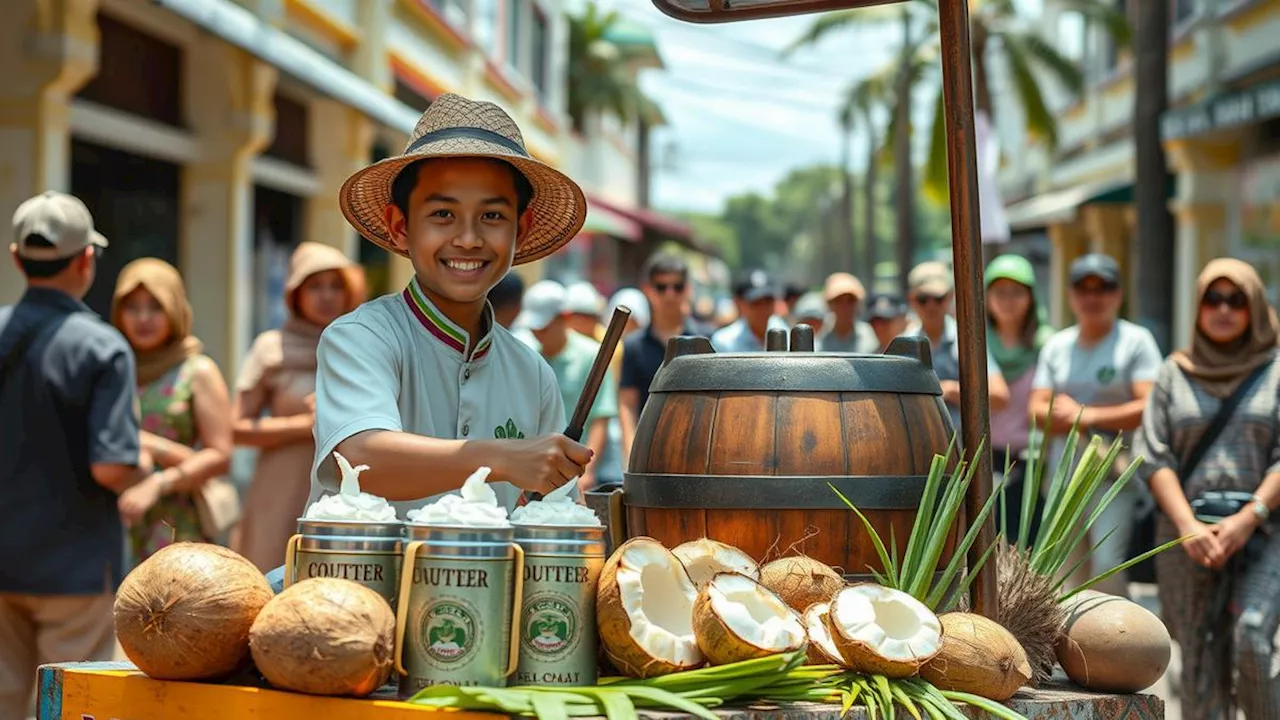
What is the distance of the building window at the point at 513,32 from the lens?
29406 millimetres

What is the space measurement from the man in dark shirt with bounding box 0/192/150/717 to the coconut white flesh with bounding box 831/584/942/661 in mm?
3317

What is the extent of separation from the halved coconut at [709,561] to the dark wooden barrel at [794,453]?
0.29 m

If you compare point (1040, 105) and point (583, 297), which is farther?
point (1040, 105)

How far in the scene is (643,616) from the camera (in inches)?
114

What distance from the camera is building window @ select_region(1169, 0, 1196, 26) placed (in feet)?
78.9

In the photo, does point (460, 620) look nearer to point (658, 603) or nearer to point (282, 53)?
point (658, 603)

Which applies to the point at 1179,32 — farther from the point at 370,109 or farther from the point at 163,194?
the point at 163,194

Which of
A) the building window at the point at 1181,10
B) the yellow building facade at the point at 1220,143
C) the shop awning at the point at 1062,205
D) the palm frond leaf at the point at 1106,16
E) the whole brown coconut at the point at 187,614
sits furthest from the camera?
the palm frond leaf at the point at 1106,16

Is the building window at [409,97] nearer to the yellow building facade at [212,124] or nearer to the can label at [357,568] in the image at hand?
the yellow building facade at [212,124]

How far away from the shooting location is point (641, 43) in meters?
47.2

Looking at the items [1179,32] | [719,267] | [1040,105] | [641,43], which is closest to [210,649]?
[1179,32]

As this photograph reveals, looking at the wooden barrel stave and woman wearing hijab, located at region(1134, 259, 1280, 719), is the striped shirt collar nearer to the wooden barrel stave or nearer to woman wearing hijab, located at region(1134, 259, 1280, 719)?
→ the wooden barrel stave

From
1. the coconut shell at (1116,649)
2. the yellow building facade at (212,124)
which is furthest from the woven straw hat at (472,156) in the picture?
the yellow building facade at (212,124)

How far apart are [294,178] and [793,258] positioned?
151416 millimetres
